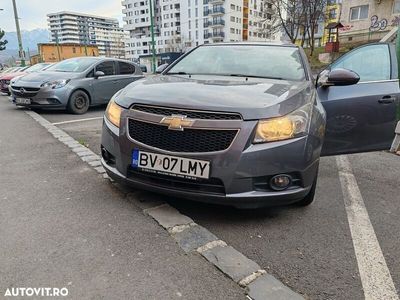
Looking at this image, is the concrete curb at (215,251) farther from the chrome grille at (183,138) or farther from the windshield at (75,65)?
the windshield at (75,65)

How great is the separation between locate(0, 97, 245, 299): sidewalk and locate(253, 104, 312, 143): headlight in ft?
3.17

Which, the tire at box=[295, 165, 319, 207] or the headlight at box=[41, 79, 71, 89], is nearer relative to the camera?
the tire at box=[295, 165, 319, 207]

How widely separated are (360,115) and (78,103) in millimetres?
7007

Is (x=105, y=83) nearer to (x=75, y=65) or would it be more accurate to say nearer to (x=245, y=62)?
(x=75, y=65)

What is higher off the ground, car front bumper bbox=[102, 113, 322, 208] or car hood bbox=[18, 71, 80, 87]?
car hood bbox=[18, 71, 80, 87]

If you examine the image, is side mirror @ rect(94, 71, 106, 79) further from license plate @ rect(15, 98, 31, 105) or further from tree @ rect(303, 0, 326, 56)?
tree @ rect(303, 0, 326, 56)

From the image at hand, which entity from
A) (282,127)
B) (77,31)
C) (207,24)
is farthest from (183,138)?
(77,31)

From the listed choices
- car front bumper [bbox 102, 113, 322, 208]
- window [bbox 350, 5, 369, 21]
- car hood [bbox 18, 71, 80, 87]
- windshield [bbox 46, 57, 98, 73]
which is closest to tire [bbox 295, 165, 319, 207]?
car front bumper [bbox 102, 113, 322, 208]

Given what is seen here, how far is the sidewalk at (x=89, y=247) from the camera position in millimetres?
1995

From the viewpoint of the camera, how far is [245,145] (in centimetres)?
248

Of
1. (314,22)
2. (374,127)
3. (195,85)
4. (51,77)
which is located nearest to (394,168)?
(374,127)

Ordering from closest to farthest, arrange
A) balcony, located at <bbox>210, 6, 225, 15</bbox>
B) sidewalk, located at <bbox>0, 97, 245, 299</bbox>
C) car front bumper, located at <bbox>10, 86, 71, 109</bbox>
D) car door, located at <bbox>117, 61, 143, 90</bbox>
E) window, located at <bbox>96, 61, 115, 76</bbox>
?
sidewalk, located at <bbox>0, 97, 245, 299</bbox>
car front bumper, located at <bbox>10, 86, 71, 109</bbox>
window, located at <bbox>96, 61, 115, 76</bbox>
car door, located at <bbox>117, 61, 143, 90</bbox>
balcony, located at <bbox>210, 6, 225, 15</bbox>

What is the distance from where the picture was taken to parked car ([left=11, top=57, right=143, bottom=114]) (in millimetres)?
8273

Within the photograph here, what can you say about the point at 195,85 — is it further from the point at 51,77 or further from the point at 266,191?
the point at 51,77
